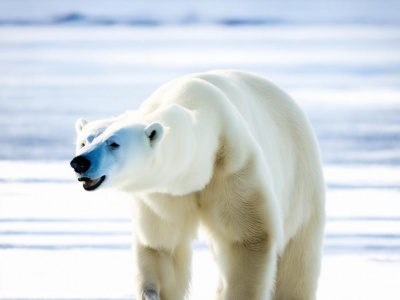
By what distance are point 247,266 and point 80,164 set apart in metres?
0.82

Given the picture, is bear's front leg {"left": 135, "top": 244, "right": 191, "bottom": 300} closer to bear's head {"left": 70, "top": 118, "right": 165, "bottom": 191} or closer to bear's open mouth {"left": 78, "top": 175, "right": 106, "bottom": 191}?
bear's head {"left": 70, "top": 118, "right": 165, "bottom": 191}

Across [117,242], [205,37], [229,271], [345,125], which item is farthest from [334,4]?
[229,271]

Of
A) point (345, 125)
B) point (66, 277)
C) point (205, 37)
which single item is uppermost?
point (205, 37)

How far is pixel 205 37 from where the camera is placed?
14.2 m

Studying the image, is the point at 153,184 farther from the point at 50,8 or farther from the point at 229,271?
the point at 50,8

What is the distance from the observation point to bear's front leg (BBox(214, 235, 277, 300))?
10.6ft

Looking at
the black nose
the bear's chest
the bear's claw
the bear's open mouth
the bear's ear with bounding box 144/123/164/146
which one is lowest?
the bear's claw

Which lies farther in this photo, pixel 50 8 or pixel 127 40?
pixel 50 8

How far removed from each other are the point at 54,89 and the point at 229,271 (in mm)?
7080

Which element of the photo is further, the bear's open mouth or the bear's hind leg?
the bear's hind leg

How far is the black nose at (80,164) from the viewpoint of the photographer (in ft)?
8.77

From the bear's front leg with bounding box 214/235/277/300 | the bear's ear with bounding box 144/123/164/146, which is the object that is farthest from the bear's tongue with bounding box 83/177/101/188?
the bear's front leg with bounding box 214/235/277/300

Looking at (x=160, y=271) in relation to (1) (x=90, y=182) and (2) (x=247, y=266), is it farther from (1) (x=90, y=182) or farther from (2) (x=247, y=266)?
(1) (x=90, y=182)

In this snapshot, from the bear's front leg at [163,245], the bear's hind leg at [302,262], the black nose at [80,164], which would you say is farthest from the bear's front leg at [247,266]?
the black nose at [80,164]
